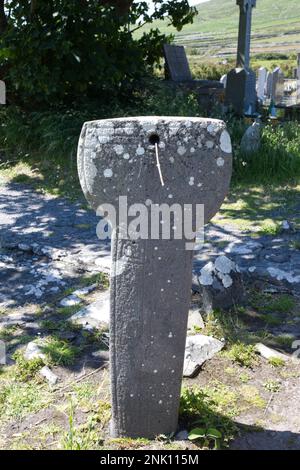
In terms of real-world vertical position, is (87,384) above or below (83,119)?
below

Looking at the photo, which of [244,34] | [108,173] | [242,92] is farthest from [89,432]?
[244,34]

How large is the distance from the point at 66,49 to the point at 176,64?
4354 mm

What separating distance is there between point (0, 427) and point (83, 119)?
6.82m

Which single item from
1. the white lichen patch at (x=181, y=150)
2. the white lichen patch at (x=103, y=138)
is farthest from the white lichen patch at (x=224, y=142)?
the white lichen patch at (x=103, y=138)

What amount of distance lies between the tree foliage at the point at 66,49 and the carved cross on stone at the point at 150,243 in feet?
20.6

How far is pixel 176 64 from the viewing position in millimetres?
11836

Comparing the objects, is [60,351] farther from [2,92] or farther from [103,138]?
[2,92]

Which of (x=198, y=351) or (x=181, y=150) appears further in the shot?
(x=198, y=351)

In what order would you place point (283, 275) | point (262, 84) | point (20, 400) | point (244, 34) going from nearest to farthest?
point (20, 400) → point (283, 275) → point (244, 34) → point (262, 84)

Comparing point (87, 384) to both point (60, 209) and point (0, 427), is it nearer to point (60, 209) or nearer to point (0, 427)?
point (0, 427)

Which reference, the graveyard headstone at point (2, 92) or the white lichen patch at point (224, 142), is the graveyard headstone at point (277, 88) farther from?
the white lichen patch at point (224, 142)

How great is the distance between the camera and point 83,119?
29.5 ft
